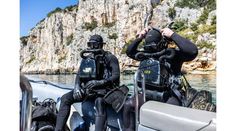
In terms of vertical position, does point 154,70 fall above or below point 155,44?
below

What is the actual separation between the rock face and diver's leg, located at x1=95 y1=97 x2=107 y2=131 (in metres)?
21.0

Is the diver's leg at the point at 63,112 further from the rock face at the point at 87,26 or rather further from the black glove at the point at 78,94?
the rock face at the point at 87,26

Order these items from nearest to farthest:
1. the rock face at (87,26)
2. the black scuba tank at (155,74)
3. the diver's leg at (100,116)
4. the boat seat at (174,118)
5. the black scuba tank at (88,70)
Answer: the boat seat at (174,118), the black scuba tank at (155,74), the diver's leg at (100,116), the black scuba tank at (88,70), the rock face at (87,26)

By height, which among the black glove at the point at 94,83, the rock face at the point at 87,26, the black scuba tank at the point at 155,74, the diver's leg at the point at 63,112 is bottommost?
the diver's leg at the point at 63,112

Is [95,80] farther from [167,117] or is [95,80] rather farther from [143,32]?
[167,117]

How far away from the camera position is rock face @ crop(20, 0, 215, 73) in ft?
82.3

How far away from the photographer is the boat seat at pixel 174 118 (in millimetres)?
750

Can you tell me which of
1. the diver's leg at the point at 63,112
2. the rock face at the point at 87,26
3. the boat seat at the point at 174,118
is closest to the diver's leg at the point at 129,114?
the boat seat at the point at 174,118

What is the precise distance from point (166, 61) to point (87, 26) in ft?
101

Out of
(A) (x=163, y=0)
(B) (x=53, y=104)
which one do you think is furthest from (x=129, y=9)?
(B) (x=53, y=104)

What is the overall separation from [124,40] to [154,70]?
1001 inches
